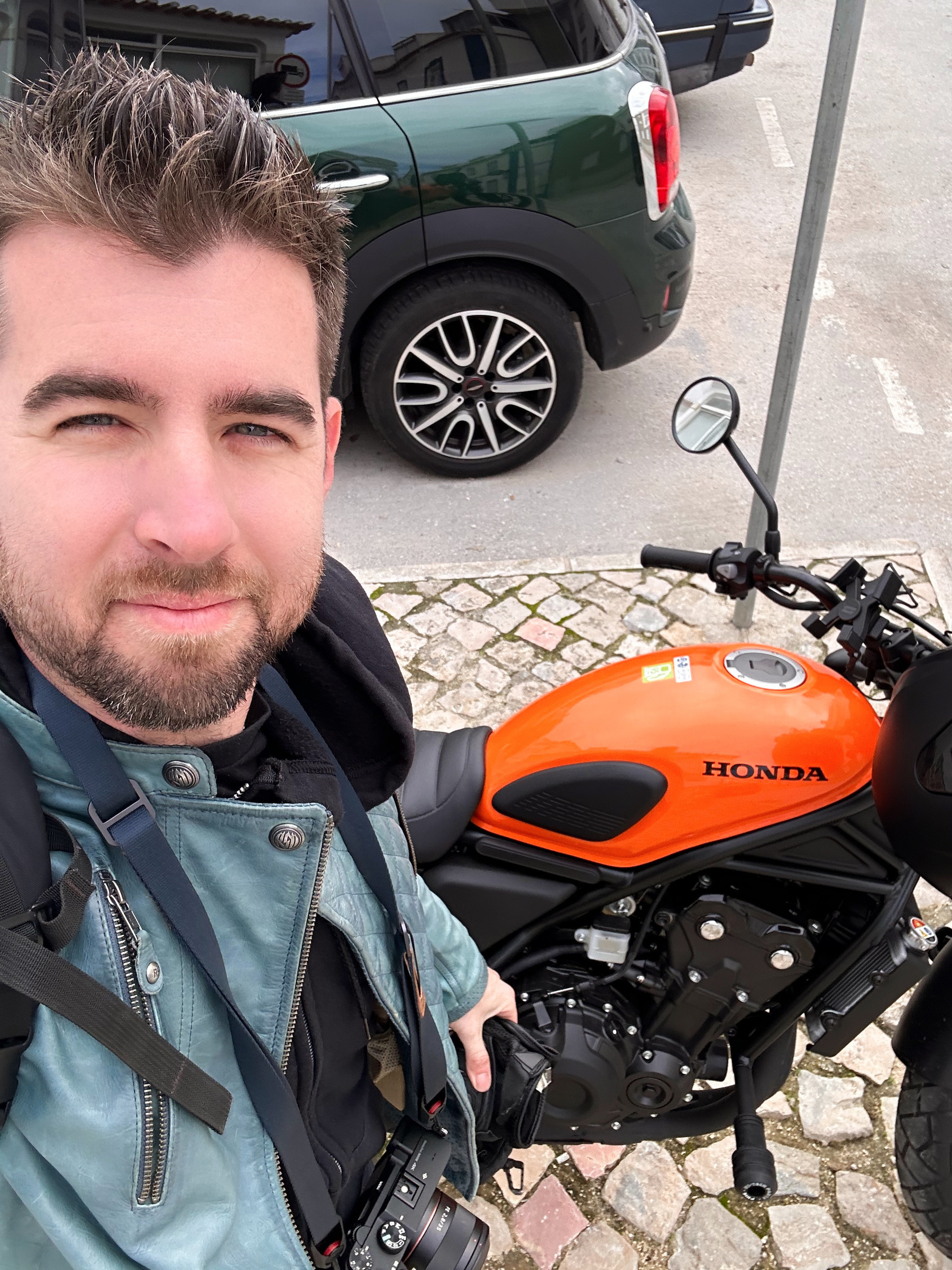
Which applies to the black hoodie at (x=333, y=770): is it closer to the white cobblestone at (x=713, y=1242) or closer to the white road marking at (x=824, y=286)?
the white cobblestone at (x=713, y=1242)

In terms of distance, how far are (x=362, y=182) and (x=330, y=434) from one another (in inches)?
112

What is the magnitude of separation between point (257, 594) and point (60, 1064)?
512 mm

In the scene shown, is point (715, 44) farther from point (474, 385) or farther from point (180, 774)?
point (180, 774)

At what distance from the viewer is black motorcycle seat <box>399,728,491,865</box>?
6.68 feet

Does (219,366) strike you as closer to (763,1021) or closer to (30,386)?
(30,386)

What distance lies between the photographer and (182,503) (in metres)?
1.07

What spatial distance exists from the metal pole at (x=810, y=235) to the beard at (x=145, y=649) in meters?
2.36

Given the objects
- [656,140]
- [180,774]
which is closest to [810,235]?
[656,140]

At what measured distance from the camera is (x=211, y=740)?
51.2 inches

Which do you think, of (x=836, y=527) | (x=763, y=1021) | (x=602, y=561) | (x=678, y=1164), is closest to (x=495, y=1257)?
(x=678, y=1164)

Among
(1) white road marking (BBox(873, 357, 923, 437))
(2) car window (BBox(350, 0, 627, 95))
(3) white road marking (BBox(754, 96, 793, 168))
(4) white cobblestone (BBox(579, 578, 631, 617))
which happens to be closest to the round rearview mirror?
(4) white cobblestone (BBox(579, 578, 631, 617))

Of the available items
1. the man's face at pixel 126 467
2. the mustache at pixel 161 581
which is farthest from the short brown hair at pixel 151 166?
the mustache at pixel 161 581

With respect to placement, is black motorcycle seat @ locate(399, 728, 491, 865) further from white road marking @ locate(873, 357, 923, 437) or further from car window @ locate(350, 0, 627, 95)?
white road marking @ locate(873, 357, 923, 437)

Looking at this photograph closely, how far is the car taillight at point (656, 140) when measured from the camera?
4.05 metres
